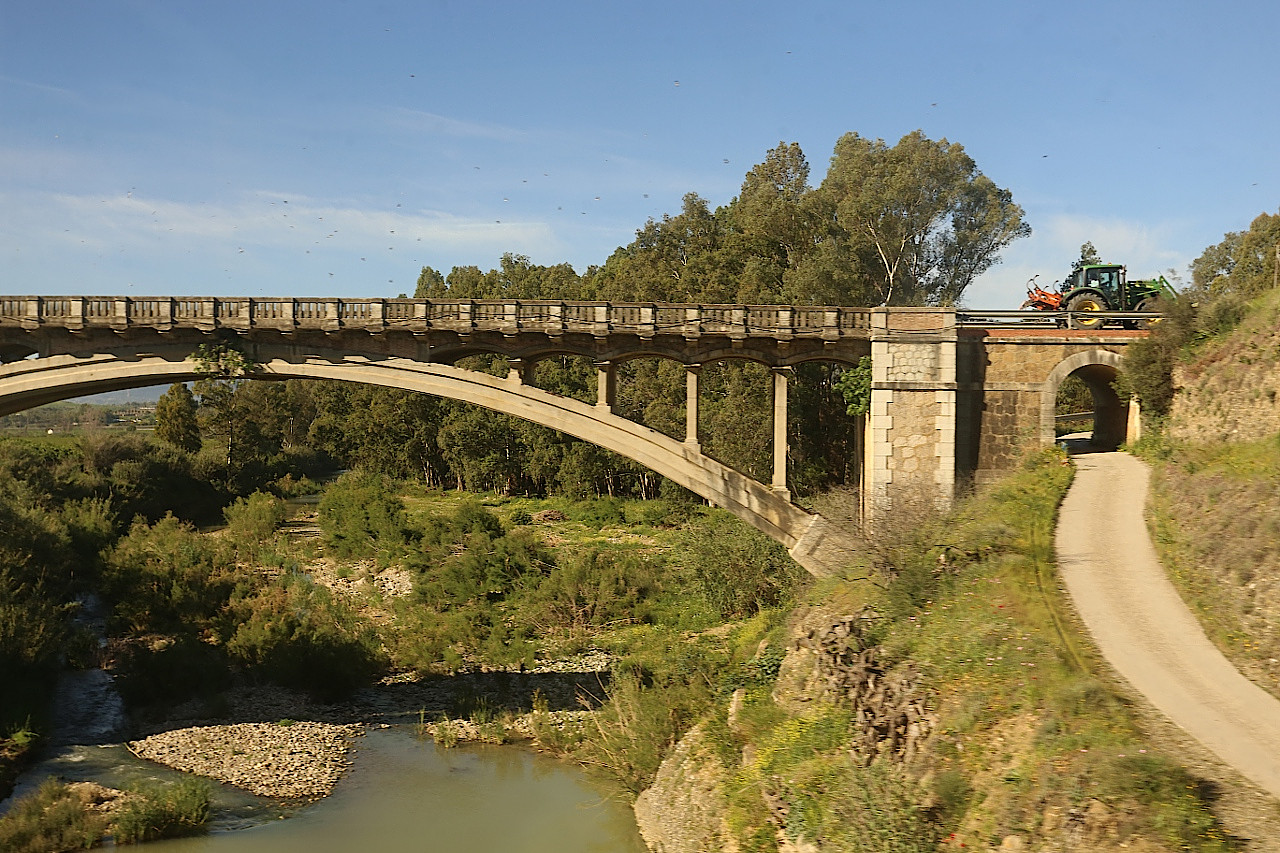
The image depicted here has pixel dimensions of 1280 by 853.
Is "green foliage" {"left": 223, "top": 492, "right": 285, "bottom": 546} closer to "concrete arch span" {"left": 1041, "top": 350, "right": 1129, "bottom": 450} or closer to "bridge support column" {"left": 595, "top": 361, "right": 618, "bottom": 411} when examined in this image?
"bridge support column" {"left": 595, "top": 361, "right": 618, "bottom": 411}

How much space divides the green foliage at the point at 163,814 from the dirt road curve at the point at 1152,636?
15.6 meters

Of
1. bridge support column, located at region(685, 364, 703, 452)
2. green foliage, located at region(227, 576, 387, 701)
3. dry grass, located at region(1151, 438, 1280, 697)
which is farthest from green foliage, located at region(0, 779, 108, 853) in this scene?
dry grass, located at region(1151, 438, 1280, 697)

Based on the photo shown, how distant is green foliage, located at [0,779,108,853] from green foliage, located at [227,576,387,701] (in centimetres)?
705

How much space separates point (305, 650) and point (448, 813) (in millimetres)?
7943

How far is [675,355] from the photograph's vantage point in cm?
2156

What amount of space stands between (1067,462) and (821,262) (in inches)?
613

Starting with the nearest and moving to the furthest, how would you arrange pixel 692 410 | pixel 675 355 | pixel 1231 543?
1. pixel 1231 543
2. pixel 692 410
3. pixel 675 355

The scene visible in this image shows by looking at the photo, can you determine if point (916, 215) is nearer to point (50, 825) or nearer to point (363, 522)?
point (363, 522)

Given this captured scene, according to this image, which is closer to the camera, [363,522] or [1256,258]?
[363,522]

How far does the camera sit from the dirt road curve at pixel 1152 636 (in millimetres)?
10070

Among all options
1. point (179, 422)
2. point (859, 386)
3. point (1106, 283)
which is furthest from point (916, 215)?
point (179, 422)

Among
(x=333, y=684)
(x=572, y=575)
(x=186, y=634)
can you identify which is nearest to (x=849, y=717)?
(x=333, y=684)

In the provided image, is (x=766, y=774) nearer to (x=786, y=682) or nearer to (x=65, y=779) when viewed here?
(x=786, y=682)

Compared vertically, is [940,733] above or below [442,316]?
below
